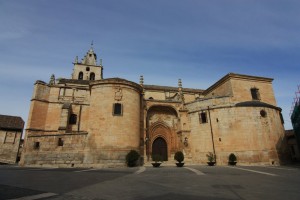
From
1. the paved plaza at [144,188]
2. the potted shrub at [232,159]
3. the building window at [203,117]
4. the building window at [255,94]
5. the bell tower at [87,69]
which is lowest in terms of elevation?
the paved plaza at [144,188]

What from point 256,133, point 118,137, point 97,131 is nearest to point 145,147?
point 118,137

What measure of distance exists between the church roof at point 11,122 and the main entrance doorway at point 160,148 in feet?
89.4

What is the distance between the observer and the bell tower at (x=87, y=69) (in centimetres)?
4600

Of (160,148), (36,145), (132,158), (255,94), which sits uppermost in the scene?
(255,94)

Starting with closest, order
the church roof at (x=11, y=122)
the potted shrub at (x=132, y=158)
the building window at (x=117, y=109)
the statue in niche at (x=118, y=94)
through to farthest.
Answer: the potted shrub at (x=132, y=158) → the building window at (x=117, y=109) → the statue in niche at (x=118, y=94) → the church roof at (x=11, y=122)

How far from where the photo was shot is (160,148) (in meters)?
24.7

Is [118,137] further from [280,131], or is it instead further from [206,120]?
[280,131]

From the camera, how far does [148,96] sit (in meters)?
33.5

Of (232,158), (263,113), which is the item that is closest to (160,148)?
(232,158)

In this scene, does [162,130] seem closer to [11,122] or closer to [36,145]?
[36,145]

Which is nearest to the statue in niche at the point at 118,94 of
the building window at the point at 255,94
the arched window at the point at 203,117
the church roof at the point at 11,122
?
the arched window at the point at 203,117

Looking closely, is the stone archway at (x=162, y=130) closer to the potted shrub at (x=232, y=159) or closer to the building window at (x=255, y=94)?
the potted shrub at (x=232, y=159)

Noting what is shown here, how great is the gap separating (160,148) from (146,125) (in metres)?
3.78

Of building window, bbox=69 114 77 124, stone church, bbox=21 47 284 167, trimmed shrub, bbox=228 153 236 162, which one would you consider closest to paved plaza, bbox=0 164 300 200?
stone church, bbox=21 47 284 167
